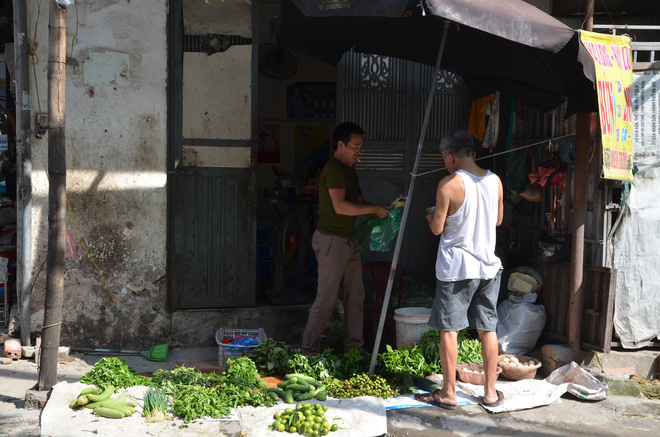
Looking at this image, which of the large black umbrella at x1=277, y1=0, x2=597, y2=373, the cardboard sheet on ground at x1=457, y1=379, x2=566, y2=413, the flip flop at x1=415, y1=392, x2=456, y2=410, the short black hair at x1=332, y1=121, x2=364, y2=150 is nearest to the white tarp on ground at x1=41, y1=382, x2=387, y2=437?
the flip flop at x1=415, y1=392, x2=456, y2=410

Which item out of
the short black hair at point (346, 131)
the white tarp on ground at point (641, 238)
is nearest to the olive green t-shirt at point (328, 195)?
the short black hair at point (346, 131)

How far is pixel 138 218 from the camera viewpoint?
6547mm

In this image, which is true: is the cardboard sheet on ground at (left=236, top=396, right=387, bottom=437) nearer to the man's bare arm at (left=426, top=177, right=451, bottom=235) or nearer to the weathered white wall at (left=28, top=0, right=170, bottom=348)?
the man's bare arm at (left=426, top=177, right=451, bottom=235)

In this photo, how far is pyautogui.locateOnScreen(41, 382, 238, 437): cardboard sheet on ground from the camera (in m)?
4.61

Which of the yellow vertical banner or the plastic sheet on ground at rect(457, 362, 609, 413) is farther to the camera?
the plastic sheet on ground at rect(457, 362, 609, 413)

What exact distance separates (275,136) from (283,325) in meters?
4.09

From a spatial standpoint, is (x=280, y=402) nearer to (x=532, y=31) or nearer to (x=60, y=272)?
(x=60, y=272)

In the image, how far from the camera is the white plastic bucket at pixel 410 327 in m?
6.12

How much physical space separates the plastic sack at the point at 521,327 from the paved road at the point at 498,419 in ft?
2.30

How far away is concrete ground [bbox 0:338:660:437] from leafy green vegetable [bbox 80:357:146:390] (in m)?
0.46

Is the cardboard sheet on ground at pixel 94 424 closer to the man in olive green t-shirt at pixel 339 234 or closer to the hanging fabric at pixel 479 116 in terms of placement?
the man in olive green t-shirt at pixel 339 234

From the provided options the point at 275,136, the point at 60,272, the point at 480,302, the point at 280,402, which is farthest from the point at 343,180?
the point at 275,136

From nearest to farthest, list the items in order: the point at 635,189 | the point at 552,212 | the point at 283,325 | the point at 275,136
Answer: the point at 635,189
the point at 552,212
the point at 283,325
the point at 275,136

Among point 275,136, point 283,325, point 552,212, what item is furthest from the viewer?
point 275,136
